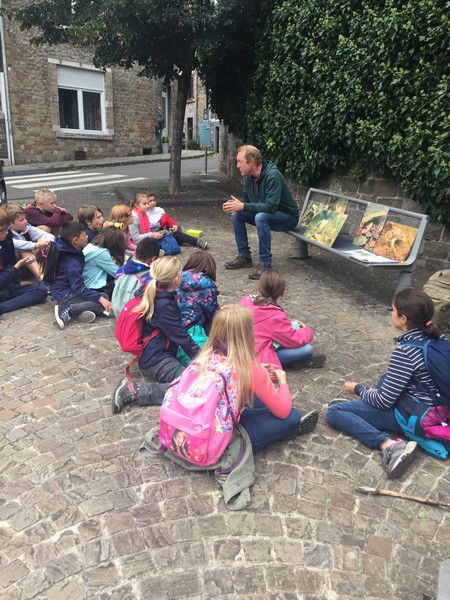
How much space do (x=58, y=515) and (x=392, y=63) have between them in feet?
21.7

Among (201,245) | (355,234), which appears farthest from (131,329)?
(201,245)

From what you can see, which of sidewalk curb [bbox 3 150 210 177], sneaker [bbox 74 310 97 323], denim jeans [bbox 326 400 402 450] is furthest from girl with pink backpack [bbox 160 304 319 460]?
sidewalk curb [bbox 3 150 210 177]

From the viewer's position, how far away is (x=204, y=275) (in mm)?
4035

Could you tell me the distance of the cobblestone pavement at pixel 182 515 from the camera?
222 cm

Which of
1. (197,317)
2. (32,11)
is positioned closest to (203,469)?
(197,317)

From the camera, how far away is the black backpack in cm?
504

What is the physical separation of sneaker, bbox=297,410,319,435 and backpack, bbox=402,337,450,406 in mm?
702

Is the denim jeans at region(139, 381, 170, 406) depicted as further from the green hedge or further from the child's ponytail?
the green hedge

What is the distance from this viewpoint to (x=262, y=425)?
300cm

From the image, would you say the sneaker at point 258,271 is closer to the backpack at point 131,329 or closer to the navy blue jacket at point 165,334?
the navy blue jacket at point 165,334

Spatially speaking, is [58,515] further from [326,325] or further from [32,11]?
[32,11]

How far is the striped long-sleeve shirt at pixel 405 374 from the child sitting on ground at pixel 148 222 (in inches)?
170

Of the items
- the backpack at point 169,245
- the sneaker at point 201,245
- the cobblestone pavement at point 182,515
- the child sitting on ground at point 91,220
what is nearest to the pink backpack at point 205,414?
the cobblestone pavement at point 182,515

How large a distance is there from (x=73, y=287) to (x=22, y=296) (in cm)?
79
